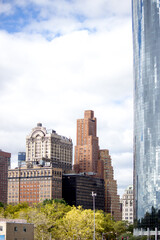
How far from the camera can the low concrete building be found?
140 metres

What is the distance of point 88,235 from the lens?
583ft

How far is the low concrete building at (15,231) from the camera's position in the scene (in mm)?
139750

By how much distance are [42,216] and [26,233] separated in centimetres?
2923

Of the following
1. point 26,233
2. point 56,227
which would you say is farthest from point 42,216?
point 26,233

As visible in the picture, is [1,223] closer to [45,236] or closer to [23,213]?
[45,236]

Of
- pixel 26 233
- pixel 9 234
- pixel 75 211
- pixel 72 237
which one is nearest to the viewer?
pixel 9 234

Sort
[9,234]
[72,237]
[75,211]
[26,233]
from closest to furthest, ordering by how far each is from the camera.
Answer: [9,234] < [26,233] < [72,237] < [75,211]

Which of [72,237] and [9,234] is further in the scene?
[72,237]

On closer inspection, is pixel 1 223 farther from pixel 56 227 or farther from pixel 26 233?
pixel 56 227

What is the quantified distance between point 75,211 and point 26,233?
129 feet

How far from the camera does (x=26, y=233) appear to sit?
492 feet

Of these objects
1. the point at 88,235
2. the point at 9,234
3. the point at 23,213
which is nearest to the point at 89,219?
the point at 88,235

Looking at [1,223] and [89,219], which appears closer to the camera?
[1,223]

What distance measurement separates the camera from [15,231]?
14400 centimetres
